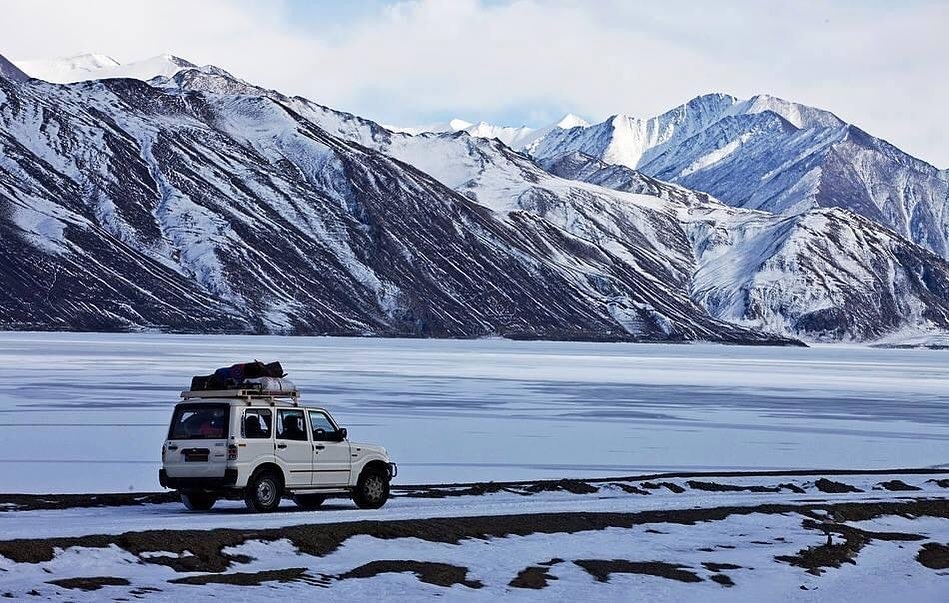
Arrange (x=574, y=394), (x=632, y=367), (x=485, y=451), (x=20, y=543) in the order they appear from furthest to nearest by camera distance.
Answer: (x=632, y=367)
(x=574, y=394)
(x=485, y=451)
(x=20, y=543)

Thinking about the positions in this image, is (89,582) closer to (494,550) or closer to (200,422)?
(200,422)

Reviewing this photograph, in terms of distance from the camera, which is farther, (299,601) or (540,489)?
(540,489)

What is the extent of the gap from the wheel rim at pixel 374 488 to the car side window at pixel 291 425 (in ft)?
6.24

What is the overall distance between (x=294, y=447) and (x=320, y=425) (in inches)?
47.4

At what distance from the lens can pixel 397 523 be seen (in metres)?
23.7

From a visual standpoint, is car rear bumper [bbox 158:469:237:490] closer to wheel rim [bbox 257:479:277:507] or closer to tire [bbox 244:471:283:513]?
tire [bbox 244:471:283:513]

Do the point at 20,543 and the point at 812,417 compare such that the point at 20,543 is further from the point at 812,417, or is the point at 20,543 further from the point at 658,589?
the point at 812,417

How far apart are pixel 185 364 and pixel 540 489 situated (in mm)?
75757

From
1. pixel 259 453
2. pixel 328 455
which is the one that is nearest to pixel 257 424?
pixel 259 453

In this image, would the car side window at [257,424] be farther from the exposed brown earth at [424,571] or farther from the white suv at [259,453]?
the exposed brown earth at [424,571]

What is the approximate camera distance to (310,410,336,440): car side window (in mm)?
25531

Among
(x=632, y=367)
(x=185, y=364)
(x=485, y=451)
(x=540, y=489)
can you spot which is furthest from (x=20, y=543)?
(x=632, y=367)

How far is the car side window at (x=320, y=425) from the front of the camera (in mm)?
25531

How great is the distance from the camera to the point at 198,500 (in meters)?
25.6
